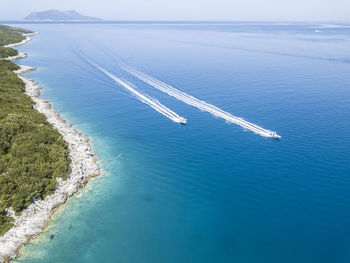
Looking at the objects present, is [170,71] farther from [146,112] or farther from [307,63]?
[307,63]

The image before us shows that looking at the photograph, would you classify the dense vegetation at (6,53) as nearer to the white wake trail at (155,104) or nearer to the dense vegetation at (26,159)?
the white wake trail at (155,104)

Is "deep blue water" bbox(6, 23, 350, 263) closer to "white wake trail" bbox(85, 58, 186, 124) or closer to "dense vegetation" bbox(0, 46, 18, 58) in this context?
"white wake trail" bbox(85, 58, 186, 124)

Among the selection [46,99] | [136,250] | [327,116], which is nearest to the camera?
[136,250]

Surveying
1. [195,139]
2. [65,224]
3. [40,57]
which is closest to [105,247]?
[65,224]

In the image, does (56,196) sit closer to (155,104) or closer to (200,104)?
(155,104)

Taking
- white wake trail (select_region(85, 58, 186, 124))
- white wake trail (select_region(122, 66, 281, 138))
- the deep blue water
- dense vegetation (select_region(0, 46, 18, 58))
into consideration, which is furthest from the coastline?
dense vegetation (select_region(0, 46, 18, 58))

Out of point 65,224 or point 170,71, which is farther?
point 170,71

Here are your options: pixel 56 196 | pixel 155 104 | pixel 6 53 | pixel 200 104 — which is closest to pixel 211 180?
pixel 56 196

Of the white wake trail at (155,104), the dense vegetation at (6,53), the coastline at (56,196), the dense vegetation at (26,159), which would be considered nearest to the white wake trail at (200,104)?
the white wake trail at (155,104)
